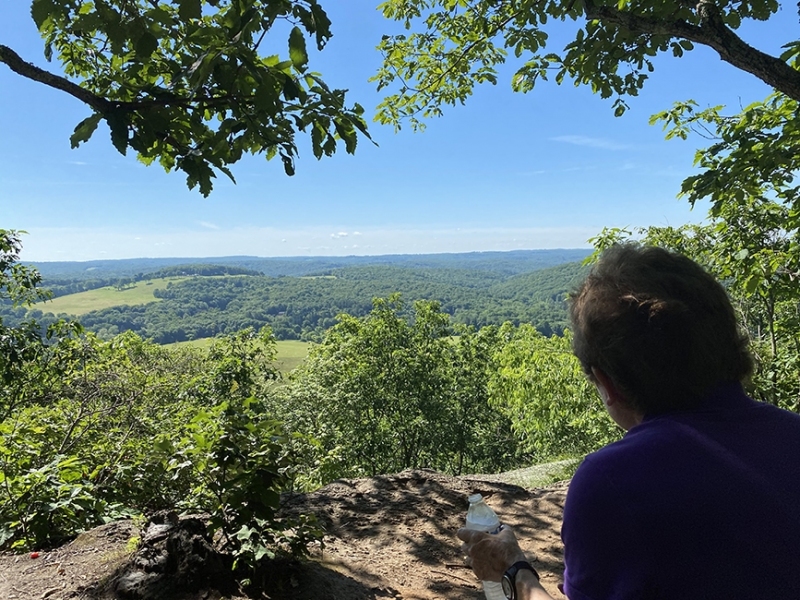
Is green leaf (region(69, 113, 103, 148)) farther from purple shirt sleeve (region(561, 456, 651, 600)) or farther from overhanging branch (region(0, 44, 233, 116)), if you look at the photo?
purple shirt sleeve (region(561, 456, 651, 600))

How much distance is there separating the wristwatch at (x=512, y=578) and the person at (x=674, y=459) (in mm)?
26

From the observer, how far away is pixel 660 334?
1.19m

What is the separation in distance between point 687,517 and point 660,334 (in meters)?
0.43

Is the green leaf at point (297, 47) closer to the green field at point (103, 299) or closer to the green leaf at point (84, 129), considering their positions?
the green leaf at point (84, 129)

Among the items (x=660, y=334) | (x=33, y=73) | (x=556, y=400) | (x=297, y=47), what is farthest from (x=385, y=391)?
(x=660, y=334)

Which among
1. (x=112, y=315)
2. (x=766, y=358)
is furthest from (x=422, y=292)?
(x=766, y=358)

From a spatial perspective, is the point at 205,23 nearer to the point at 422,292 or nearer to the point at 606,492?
the point at 606,492

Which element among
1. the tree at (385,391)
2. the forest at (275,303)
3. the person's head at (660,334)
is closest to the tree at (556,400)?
the tree at (385,391)

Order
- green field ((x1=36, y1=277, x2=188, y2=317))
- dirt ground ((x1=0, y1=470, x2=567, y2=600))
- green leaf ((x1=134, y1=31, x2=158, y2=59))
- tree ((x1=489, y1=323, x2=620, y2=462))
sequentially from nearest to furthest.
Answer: green leaf ((x1=134, y1=31, x2=158, y2=59)) → dirt ground ((x1=0, y1=470, x2=567, y2=600)) → tree ((x1=489, y1=323, x2=620, y2=462)) → green field ((x1=36, y1=277, x2=188, y2=317))

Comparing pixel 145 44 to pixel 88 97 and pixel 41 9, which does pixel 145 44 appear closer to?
pixel 41 9

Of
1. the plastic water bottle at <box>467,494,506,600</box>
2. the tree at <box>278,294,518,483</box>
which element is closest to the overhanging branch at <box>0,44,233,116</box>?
the plastic water bottle at <box>467,494,506,600</box>

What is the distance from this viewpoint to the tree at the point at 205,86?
1.88 meters

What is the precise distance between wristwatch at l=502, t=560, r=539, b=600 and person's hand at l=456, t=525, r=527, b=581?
3 centimetres

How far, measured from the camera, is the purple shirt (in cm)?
91
